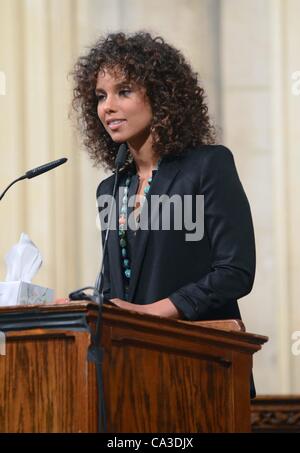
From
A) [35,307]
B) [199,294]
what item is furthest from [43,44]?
[35,307]

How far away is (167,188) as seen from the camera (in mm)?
3156

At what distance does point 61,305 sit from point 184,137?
108 centimetres

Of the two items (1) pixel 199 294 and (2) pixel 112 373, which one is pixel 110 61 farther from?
(2) pixel 112 373

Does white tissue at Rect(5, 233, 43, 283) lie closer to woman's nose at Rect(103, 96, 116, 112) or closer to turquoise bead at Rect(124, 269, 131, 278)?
turquoise bead at Rect(124, 269, 131, 278)

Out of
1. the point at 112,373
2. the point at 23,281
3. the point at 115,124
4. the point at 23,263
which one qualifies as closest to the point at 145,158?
the point at 115,124

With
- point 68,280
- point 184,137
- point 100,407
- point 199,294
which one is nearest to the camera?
point 100,407

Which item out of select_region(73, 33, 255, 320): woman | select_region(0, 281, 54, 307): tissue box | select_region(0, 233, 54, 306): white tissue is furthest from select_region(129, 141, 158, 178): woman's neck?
select_region(0, 281, 54, 307): tissue box

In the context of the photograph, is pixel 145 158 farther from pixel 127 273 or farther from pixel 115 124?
pixel 127 273

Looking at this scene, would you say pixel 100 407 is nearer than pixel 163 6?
Yes

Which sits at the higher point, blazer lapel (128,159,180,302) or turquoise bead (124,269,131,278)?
blazer lapel (128,159,180,302)

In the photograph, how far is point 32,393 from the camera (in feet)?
7.77

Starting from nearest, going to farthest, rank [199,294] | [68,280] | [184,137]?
[199,294] → [184,137] → [68,280]

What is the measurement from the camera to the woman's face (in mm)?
3221

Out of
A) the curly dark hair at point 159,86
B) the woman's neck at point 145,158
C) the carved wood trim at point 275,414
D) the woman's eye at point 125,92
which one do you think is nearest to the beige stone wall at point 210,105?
the carved wood trim at point 275,414
